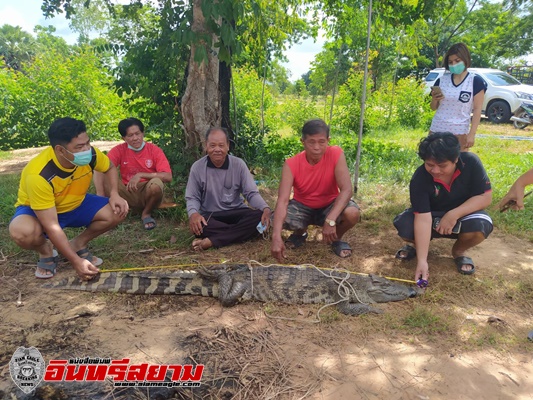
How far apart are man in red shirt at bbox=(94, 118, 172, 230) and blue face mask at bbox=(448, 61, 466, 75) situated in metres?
3.42

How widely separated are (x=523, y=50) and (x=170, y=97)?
973 inches

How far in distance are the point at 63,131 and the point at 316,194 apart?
7.77ft

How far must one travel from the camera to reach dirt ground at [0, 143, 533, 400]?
2262 millimetres

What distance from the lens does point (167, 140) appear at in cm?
576

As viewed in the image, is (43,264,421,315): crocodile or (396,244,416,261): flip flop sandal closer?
(43,264,421,315): crocodile

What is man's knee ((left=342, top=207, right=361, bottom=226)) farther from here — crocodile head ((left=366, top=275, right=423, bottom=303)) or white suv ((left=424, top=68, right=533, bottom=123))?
white suv ((left=424, top=68, right=533, bottom=123))

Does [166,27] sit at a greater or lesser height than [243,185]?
greater

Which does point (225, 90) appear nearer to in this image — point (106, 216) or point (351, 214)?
point (106, 216)

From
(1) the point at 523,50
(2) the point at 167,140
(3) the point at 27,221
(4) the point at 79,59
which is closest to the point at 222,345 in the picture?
(3) the point at 27,221

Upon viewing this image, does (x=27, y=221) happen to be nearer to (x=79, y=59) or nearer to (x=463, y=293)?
(x=463, y=293)

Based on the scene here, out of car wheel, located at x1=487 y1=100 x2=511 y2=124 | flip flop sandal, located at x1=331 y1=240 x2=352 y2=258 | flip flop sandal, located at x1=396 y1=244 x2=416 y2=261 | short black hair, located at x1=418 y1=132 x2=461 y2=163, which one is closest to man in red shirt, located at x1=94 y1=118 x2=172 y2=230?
Result: flip flop sandal, located at x1=331 y1=240 x2=352 y2=258

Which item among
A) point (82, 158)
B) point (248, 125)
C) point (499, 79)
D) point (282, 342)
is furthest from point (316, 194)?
point (499, 79)

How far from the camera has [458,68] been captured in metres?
4.13

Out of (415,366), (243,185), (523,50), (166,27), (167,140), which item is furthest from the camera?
(523,50)
